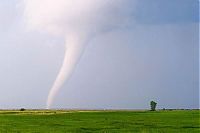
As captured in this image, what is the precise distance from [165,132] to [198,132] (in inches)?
170

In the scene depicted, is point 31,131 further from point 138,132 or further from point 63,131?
point 138,132

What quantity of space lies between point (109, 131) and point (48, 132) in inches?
270

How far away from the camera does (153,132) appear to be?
Answer: 42.1 m

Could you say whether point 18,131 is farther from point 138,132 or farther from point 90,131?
point 138,132

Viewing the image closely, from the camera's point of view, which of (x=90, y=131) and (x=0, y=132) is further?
(x=90, y=131)

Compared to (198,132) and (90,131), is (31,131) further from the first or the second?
(198,132)

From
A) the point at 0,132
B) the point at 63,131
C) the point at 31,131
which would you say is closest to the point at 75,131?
the point at 63,131

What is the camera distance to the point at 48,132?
42.2 meters

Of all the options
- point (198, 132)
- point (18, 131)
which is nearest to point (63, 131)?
point (18, 131)

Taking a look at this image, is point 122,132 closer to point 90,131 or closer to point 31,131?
point 90,131

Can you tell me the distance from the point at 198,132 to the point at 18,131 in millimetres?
20477

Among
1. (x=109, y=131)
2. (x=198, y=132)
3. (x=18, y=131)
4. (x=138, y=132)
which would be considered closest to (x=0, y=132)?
(x=18, y=131)

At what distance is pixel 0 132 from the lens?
41.6 meters

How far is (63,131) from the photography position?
43.8 meters
